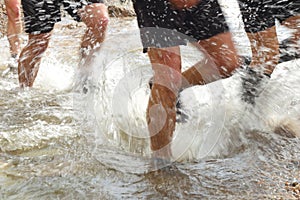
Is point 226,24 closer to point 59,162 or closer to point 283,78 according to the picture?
point 283,78

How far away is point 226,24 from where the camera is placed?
2.15 m

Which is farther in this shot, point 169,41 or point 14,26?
point 14,26

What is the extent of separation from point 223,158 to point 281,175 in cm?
33

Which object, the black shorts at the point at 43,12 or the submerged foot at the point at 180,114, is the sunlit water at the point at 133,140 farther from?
the black shorts at the point at 43,12

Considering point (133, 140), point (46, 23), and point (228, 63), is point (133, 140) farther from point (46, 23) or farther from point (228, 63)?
point (46, 23)

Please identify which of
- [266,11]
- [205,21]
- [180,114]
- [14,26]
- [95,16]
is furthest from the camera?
Answer: [14,26]

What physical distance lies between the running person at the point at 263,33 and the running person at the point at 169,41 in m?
0.36

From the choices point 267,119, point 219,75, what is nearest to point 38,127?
point 219,75

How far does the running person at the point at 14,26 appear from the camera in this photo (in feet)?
9.91

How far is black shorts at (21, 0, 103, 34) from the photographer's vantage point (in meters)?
2.68

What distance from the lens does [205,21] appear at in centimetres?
212

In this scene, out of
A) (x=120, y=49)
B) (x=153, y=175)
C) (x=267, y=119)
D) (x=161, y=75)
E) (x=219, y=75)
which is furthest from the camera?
(x=120, y=49)

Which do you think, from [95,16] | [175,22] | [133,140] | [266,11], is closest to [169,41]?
[175,22]

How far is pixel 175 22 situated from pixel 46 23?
3.48 feet
